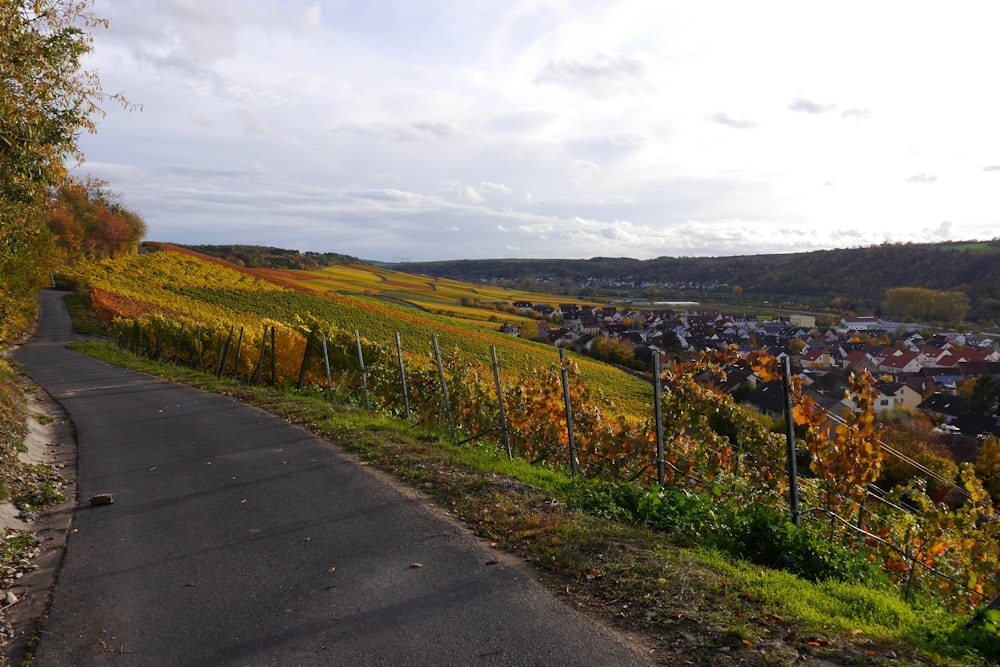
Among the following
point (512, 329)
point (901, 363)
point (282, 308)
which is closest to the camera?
point (282, 308)

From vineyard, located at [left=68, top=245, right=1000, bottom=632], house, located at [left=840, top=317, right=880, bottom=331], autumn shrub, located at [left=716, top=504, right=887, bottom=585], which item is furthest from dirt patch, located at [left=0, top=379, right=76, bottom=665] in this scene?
house, located at [left=840, top=317, right=880, bottom=331]

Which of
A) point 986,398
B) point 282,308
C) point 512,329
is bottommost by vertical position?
point 986,398

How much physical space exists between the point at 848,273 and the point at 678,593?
151m

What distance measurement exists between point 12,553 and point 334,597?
336 centimetres

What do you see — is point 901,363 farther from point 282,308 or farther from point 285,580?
point 285,580

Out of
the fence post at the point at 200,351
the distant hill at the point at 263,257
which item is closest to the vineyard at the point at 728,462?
the fence post at the point at 200,351

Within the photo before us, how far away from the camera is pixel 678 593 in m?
4.44

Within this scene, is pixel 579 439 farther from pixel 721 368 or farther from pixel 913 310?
pixel 913 310

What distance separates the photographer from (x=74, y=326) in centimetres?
4119

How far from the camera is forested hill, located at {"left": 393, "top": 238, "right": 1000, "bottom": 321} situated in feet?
359

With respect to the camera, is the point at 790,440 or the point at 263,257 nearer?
the point at 790,440

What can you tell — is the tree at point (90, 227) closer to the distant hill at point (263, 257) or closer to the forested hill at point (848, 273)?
the distant hill at point (263, 257)

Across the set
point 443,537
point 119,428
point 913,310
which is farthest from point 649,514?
point 913,310

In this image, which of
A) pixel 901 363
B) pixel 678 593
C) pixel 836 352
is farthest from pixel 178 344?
pixel 836 352
